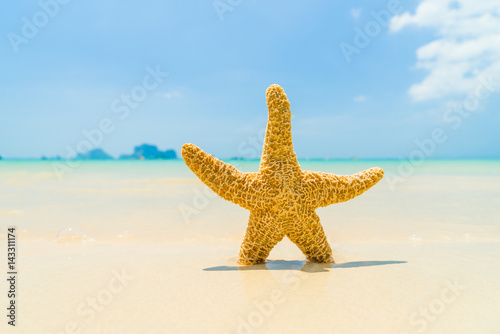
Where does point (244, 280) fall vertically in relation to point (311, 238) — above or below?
below

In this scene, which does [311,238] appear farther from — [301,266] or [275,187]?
[275,187]

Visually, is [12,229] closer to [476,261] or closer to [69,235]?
[69,235]

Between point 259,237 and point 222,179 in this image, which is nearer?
point 222,179

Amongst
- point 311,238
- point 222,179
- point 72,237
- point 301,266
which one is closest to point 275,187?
point 222,179

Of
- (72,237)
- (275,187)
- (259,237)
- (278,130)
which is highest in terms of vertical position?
(278,130)

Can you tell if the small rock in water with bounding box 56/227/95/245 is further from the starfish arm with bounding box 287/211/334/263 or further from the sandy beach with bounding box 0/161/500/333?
the starfish arm with bounding box 287/211/334/263

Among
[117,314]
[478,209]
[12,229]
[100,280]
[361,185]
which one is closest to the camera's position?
[117,314]

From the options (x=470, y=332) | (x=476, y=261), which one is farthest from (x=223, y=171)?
(x=476, y=261)
